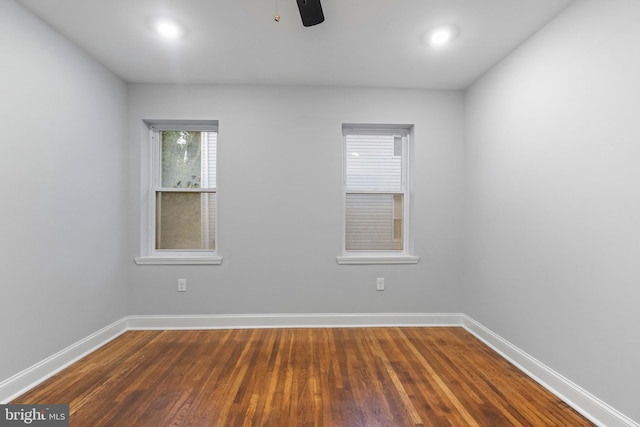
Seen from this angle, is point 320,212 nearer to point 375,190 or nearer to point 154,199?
point 375,190

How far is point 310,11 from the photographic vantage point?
154cm

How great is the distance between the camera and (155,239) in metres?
3.02

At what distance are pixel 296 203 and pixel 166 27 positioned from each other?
5.77 ft

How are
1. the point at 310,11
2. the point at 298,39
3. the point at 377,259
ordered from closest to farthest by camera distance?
the point at 310,11 < the point at 298,39 < the point at 377,259

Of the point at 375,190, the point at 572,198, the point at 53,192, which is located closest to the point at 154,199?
the point at 53,192

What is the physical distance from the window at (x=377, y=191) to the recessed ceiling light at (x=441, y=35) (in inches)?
39.1

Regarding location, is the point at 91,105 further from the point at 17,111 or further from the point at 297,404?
the point at 297,404

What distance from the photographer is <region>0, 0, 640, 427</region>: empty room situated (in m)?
1.64

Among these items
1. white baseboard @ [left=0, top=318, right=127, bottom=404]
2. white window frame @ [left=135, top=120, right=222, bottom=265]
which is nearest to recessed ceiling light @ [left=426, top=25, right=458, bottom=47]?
white window frame @ [left=135, top=120, right=222, bottom=265]

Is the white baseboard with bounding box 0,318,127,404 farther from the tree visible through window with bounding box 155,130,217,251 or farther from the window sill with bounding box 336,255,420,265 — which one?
the window sill with bounding box 336,255,420,265

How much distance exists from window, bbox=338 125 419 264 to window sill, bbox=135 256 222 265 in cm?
141

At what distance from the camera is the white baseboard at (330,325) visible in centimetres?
167

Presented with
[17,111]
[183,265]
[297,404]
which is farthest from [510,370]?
[17,111]

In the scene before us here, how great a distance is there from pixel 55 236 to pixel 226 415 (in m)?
1.78
